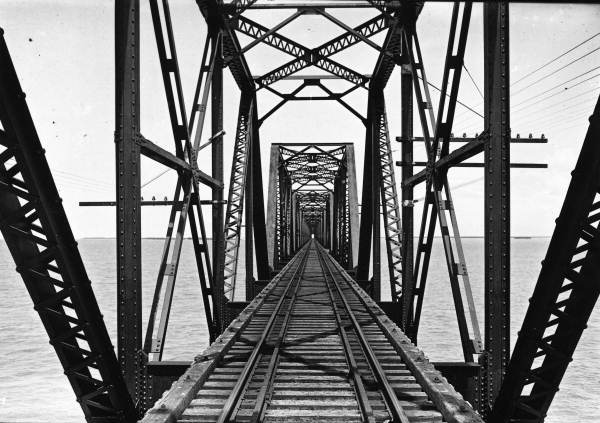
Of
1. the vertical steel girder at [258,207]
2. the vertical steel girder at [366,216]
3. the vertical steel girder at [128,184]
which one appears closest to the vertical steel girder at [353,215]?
the vertical steel girder at [366,216]

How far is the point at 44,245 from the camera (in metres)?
4.07

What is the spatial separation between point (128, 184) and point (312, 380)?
128 inches

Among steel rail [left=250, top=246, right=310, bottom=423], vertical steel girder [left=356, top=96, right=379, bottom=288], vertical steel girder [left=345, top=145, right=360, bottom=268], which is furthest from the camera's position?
vertical steel girder [left=345, top=145, right=360, bottom=268]

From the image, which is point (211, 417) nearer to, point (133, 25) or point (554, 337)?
point (554, 337)

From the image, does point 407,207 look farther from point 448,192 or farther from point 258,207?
point 258,207

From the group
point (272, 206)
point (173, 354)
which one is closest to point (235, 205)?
A: point (272, 206)

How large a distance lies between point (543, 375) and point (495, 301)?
1314 mm

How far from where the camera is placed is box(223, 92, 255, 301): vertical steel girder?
1323 centimetres

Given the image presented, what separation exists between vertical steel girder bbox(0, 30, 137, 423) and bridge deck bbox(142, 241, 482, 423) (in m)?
0.73

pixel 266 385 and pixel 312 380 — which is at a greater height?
pixel 266 385

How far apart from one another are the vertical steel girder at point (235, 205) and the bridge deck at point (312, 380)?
91.2 inches

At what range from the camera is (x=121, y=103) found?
615cm

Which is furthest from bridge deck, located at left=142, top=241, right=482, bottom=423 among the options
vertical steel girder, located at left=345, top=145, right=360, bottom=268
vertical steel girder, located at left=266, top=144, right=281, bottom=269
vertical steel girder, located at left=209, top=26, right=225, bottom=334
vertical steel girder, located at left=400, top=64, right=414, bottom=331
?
vertical steel girder, located at left=266, top=144, right=281, bottom=269

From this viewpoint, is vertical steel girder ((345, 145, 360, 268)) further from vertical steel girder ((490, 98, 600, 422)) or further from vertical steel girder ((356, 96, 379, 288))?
vertical steel girder ((490, 98, 600, 422))
